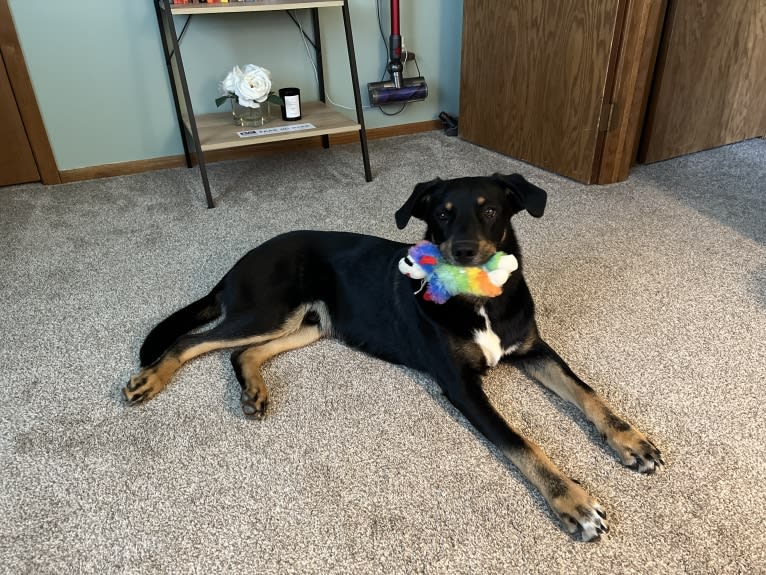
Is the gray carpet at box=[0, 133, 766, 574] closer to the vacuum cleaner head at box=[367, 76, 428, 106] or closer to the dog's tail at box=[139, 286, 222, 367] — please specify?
the dog's tail at box=[139, 286, 222, 367]

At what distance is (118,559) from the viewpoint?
106cm

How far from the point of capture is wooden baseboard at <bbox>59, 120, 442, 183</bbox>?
2.92 meters

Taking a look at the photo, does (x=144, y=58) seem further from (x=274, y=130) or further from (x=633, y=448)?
(x=633, y=448)

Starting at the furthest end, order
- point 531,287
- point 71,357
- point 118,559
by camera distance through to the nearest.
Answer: point 531,287 → point 71,357 → point 118,559

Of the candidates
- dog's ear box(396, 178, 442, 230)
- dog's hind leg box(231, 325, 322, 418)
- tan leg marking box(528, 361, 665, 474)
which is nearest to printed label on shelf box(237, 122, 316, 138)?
dog's hind leg box(231, 325, 322, 418)

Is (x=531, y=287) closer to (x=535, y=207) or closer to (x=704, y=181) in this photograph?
(x=535, y=207)

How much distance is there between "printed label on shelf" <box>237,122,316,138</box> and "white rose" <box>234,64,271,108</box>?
0.47ft

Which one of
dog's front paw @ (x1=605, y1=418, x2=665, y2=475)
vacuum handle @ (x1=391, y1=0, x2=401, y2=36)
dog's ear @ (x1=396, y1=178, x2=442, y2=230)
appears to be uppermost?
vacuum handle @ (x1=391, y1=0, x2=401, y2=36)

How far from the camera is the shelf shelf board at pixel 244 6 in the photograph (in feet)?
7.58

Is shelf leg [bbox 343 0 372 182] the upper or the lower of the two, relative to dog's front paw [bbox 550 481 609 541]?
upper

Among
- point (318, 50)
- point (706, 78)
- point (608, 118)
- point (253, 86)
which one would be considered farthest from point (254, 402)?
point (706, 78)

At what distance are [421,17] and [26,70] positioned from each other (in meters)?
2.01

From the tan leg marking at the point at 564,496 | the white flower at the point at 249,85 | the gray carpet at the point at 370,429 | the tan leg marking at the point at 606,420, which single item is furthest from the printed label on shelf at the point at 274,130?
the tan leg marking at the point at 564,496

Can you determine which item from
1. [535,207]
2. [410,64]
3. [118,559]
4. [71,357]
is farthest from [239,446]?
[410,64]
